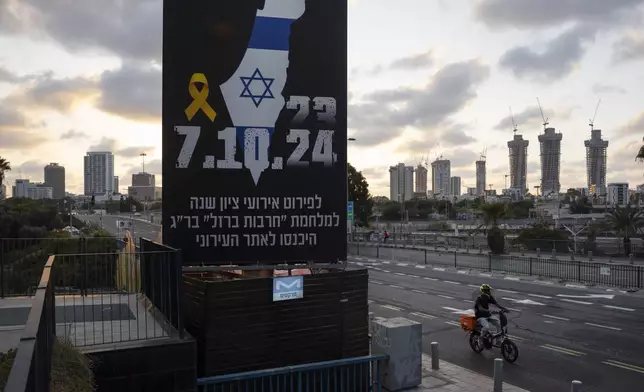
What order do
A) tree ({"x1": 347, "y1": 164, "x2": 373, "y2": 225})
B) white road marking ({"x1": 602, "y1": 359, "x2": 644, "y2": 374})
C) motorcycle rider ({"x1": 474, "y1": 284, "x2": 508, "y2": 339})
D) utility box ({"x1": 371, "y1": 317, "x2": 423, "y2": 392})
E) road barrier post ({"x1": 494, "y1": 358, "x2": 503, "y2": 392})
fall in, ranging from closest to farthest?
1. utility box ({"x1": 371, "y1": 317, "x2": 423, "y2": 392})
2. road barrier post ({"x1": 494, "y1": 358, "x2": 503, "y2": 392})
3. white road marking ({"x1": 602, "y1": 359, "x2": 644, "y2": 374})
4. motorcycle rider ({"x1": 474, "y1": 284, "x2": 508, "y2": 339})
5. tree ({"x1": 347, "y1": 164, "x2": 373, "y2": 225})

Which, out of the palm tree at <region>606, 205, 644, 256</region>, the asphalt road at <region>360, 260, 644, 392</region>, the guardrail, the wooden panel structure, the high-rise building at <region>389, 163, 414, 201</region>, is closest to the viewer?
the wooden panel structure

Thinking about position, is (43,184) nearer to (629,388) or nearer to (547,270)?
(547,270)

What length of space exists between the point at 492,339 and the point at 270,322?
7751 millimetres

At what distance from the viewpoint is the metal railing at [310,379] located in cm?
762

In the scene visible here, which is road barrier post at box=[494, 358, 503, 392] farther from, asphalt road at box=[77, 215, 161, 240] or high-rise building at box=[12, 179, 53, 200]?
high-rise building at box=[12, 179, 53, 200]

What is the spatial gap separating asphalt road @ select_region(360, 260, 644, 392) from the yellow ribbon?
8502mm

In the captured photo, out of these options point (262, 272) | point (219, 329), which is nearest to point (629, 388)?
point (262, 272)

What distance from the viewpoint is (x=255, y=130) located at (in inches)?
352

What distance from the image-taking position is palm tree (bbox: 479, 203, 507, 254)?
3891 cm

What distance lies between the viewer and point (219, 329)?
8.05 meters

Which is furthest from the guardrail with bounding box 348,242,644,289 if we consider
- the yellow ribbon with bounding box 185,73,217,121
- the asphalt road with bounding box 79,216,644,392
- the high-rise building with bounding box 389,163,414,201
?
the high-rise building with bounding box 389,163,414,201

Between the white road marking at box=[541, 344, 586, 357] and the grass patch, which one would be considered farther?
the white road marking at box=[541, 344, 586, 357]

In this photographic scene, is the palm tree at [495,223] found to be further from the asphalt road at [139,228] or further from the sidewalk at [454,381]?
the sidewalk at [454,381]

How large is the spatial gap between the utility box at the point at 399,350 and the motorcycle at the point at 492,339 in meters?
3.69
